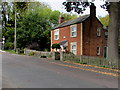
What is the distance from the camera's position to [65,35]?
2889cm

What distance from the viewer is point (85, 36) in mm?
25984

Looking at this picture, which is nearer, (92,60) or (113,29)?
(113,29)

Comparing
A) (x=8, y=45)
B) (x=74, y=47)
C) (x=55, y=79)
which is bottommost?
(x=55, y=79)

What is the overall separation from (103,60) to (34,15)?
26.5 meters

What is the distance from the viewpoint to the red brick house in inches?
1016

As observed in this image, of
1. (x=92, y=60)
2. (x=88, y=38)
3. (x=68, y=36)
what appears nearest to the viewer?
(x=92, y=60)

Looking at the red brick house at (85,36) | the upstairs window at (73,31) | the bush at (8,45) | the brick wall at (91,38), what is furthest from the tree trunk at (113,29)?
the bush at (8,45)

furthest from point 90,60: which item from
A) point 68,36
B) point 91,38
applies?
point 68,36

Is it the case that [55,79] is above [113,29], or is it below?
below

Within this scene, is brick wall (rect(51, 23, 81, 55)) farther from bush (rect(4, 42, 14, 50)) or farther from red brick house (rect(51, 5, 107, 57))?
bush (rect(4, 42, 14, 50))

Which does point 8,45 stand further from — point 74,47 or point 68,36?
point 74,47

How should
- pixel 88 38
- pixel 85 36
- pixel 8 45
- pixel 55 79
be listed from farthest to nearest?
pixel 8 45, pixel 88 38, pixel 85 36, pixel 55 79

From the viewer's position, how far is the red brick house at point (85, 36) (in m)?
25.8

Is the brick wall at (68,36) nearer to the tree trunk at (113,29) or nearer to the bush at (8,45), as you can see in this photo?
the tree trunk at (113,29)
